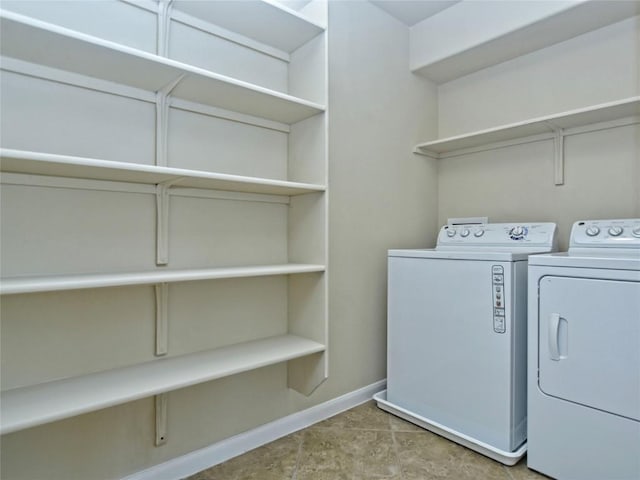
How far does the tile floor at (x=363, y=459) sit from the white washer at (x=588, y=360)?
0.75ft

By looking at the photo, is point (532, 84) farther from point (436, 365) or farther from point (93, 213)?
point (93, 213)

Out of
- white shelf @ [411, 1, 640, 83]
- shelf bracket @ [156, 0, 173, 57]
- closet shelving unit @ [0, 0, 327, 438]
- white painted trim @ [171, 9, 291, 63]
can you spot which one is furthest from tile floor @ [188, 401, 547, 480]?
white shelf @ [411, 1, 640, 83]

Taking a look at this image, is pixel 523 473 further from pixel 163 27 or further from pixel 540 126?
pixel 163 27

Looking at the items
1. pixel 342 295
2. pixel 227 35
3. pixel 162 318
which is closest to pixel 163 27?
pixel 227 35

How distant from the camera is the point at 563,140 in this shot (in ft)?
6.98

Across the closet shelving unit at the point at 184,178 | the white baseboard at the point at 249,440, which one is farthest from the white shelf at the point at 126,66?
the white baseboard at the point at 249,440

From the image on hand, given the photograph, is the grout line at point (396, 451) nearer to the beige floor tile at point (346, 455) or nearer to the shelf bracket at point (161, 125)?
the beige floor tile at point (346, 455)

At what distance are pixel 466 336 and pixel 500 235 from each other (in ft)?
1.99

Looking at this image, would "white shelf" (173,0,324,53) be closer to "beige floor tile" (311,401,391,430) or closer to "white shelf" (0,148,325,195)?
"white shelf" (0,148,325,195)

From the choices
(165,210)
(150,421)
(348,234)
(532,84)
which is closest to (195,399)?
(150,421)

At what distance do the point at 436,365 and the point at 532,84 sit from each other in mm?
1808

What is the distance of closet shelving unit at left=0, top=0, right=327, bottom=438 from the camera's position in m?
1.13

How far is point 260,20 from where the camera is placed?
1.70 metres

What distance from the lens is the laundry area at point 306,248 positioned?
1314mm
